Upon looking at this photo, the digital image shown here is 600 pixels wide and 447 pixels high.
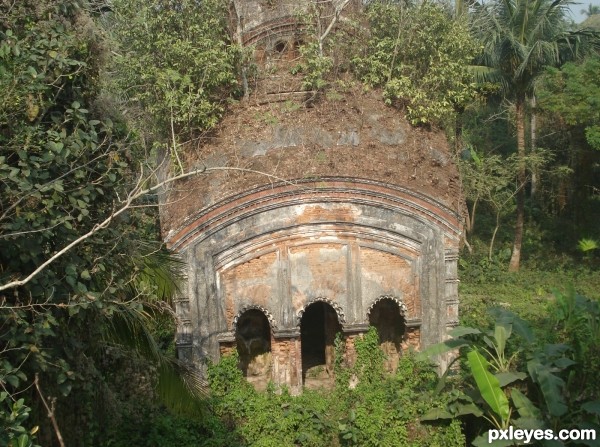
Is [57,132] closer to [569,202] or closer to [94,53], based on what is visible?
[94,53]

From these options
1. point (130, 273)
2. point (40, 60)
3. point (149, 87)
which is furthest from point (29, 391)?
point (149, 87)

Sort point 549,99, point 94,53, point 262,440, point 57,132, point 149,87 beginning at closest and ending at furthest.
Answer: point 57,132, point 94,53, point 262,440, point 149,87, point 549,99

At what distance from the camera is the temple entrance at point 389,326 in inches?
444

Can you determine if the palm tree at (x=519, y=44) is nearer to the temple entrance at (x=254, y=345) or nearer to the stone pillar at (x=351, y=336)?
the stone pillar at (x=351, y=336)

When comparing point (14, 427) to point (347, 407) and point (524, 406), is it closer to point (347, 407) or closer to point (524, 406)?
point (524, 406)

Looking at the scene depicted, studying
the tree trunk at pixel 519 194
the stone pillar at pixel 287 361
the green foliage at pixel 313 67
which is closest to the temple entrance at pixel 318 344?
the stone pillar at pixel 287 361

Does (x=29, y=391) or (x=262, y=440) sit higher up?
(x=29, y=391)

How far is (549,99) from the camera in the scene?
1588cm

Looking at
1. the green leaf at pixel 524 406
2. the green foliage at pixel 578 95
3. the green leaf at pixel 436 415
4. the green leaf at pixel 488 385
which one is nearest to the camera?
the green leaf at pixel 488 385

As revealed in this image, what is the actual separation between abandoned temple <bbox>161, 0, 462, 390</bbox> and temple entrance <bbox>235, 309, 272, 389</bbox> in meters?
0.03

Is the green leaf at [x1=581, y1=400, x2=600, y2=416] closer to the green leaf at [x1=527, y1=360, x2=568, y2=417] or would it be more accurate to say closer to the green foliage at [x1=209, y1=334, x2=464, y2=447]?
the green leaf at [x1=527, y1=360, x2=568, y2=417]

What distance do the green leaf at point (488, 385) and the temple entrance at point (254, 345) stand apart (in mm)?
4785

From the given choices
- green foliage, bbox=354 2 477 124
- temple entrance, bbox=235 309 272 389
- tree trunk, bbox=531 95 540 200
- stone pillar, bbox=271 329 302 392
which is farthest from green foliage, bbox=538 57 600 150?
stone pillar, bbox=271 329 302 392

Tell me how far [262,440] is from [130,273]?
4266mm
